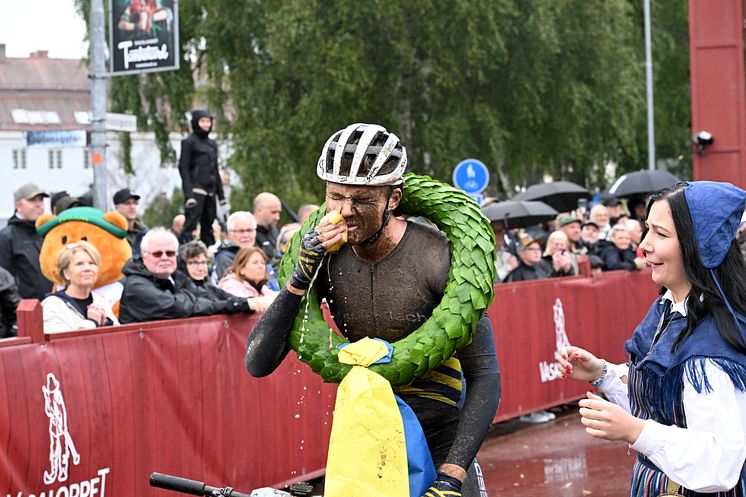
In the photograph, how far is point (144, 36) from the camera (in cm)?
1536

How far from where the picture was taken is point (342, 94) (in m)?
27.6

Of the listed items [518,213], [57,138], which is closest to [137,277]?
[518,213]

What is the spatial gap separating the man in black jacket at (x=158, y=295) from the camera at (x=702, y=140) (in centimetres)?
1181

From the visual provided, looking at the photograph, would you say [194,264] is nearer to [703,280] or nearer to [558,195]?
[703,280]

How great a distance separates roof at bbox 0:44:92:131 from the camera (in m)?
99.8

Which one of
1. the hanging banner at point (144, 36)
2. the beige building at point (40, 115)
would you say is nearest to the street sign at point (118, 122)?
the hanging banner at point (144, 36)

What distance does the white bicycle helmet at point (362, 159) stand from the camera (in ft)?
12.4

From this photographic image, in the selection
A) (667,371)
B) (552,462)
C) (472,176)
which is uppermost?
(472,176)

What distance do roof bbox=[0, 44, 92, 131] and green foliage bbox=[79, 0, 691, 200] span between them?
70.4 meters

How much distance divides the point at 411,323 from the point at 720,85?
15.4 m

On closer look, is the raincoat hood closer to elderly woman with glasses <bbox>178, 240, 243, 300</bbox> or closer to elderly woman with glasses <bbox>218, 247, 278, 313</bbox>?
elderly woman with glasses <bbox>178, 240, 243, 300</bbox>

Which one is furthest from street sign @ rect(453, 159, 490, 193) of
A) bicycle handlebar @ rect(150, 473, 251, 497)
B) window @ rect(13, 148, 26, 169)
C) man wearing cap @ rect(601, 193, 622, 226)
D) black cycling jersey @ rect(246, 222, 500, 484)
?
window @ rect(13, 148, 26, 169)

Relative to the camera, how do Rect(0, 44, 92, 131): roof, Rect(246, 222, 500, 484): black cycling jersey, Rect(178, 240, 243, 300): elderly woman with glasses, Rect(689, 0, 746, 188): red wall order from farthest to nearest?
Rect(0, 44, 92, 131): roof, Rect(689, 0, 746, 188): red wall, Rect(178, 240, 243, 300): elderly woman with glasses, Rect(246, 222, 500, 484): black cycling jersey

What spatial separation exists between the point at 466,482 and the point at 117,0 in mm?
12762
